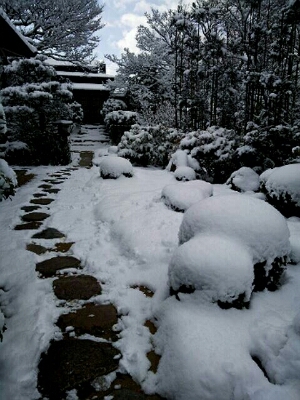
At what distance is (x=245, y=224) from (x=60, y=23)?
15.5 metres

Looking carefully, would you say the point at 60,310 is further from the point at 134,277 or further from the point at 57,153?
the point at 57,153

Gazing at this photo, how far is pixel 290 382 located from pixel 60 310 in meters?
1.84

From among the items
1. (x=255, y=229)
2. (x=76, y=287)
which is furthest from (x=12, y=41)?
(x=255, y=229)

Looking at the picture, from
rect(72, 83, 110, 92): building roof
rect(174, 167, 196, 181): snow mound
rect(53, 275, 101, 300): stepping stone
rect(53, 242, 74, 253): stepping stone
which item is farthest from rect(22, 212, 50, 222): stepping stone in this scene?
rect(72, 83, 110, 92): building roof

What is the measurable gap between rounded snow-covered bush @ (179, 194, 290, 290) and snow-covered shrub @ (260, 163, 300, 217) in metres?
1.83

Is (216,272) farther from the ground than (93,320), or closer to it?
farther from the ground

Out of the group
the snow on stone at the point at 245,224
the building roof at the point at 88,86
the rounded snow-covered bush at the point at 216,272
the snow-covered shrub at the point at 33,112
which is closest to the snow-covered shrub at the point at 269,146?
the snow on stone at the point at 245,224

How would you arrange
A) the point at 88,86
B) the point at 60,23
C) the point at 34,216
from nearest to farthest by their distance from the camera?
the point at 34,216, the point at 60,23, the point at 88,86

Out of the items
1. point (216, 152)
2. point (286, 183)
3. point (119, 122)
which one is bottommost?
point (286, 183)

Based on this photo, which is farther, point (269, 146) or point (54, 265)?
point (269, 146)

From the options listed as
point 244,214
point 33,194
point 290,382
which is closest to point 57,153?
point 33,194

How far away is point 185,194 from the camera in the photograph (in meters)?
5.02

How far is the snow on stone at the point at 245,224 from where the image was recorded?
8.43 feet

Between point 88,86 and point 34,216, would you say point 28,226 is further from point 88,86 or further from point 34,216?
point 88,86
